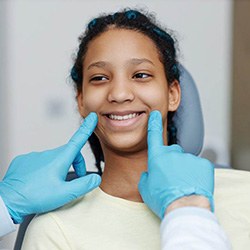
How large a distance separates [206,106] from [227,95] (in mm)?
160

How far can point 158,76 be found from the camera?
4.83ft

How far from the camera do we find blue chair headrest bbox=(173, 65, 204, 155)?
1807mm

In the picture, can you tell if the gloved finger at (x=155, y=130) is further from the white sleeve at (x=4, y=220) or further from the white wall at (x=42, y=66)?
the white wall at (x=42, y=66)

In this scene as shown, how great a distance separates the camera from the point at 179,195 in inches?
47.1

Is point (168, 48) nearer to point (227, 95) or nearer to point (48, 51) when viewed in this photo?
point (48, 51)

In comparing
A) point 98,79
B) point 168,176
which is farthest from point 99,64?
point 168,176

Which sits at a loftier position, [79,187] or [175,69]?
[175,69]

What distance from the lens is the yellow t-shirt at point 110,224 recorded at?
1297mm

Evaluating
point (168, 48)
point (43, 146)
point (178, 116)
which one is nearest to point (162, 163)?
point (168, 48)

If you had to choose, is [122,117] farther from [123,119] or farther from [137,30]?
[137,30]

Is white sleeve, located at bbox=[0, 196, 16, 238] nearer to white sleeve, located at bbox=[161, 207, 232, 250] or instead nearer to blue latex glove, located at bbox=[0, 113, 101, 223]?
blue latex glove, located at bbox=[0, 113, 101, 223]

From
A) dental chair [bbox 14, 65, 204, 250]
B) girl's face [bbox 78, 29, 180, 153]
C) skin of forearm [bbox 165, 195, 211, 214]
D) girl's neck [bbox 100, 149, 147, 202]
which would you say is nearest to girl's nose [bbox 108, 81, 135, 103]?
girl's face [bbox 78, 29, 180, 153]

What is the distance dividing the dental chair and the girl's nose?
16.4 inches

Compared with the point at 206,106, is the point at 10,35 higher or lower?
higher
